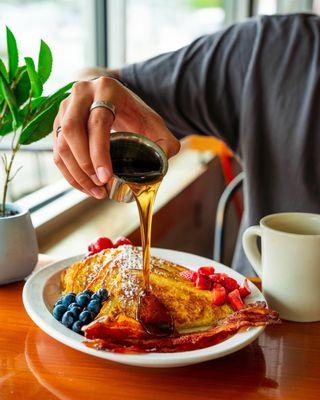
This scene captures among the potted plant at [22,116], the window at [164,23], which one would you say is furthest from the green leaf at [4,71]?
the window at [164,23]

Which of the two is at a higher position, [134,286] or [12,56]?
[12,56]

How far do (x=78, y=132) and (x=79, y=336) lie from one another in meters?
0.28

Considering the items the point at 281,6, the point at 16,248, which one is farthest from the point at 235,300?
the point at 281,6

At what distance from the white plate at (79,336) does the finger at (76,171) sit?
0.15 metres

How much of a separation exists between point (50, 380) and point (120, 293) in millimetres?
151

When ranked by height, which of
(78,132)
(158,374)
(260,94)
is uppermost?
(78,132)

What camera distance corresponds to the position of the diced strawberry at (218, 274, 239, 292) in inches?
31.8

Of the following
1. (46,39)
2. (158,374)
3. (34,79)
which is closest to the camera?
(158,374)

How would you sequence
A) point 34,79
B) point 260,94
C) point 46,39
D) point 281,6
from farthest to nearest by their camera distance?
point 281,6, point 46,39, point 260,94, point 34,79

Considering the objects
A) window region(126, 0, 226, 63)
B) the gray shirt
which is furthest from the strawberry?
window region(126, 0, 226, 63)

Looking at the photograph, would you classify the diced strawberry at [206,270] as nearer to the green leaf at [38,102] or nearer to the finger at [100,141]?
the finger at [100,141]

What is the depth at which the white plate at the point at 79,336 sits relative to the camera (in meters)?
0.63

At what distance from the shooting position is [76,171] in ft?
2.70

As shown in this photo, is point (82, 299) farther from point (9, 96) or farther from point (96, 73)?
point (96, 73)
